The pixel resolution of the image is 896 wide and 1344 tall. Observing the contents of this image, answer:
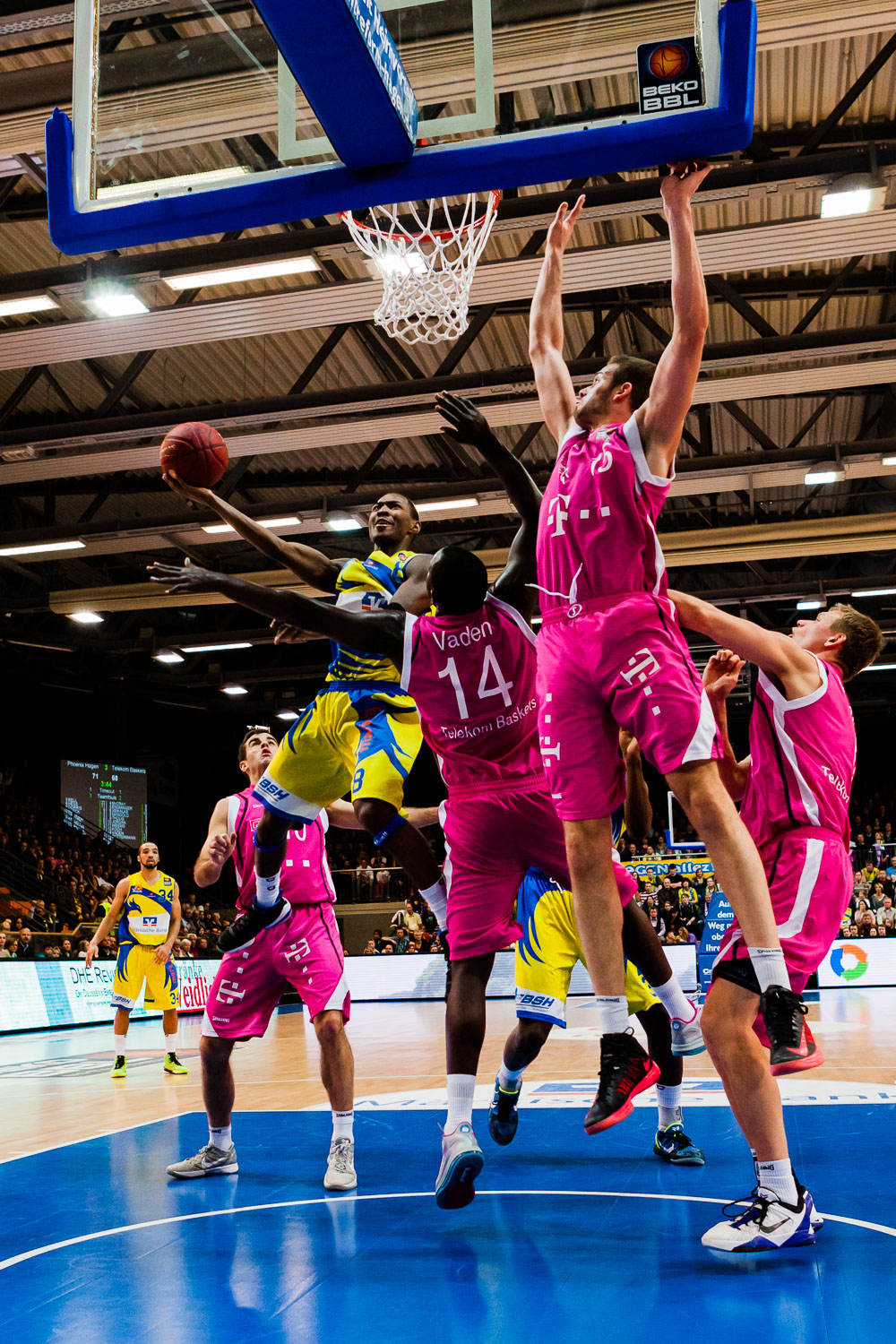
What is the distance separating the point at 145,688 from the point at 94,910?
5955mm

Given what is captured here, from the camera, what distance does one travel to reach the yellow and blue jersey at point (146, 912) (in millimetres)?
12125

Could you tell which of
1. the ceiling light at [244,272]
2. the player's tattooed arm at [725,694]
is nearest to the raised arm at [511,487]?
the player's tattooed arm at [725,694]

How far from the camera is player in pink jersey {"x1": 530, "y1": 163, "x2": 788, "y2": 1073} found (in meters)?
3.68

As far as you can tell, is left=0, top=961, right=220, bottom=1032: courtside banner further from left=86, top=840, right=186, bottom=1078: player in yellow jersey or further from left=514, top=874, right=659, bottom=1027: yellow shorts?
left=514, top=874, right=659, bottom=1027: yellow shorts

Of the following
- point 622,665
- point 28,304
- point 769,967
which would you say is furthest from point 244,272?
point 769,967

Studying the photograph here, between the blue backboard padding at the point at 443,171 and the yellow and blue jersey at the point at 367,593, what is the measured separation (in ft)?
6.08

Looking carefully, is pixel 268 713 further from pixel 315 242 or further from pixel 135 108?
pixel 135 108

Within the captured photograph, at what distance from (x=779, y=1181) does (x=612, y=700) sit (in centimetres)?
164

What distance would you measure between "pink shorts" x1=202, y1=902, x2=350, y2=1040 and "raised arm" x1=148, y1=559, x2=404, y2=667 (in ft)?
5.97

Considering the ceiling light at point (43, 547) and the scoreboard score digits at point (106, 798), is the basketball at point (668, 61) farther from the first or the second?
the scoreboard score digits at point (106, 798)

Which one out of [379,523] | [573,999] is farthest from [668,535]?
[379,523]

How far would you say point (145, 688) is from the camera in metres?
27.7

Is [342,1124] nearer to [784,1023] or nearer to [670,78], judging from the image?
[784,1023]

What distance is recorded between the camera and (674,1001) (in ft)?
18.8
